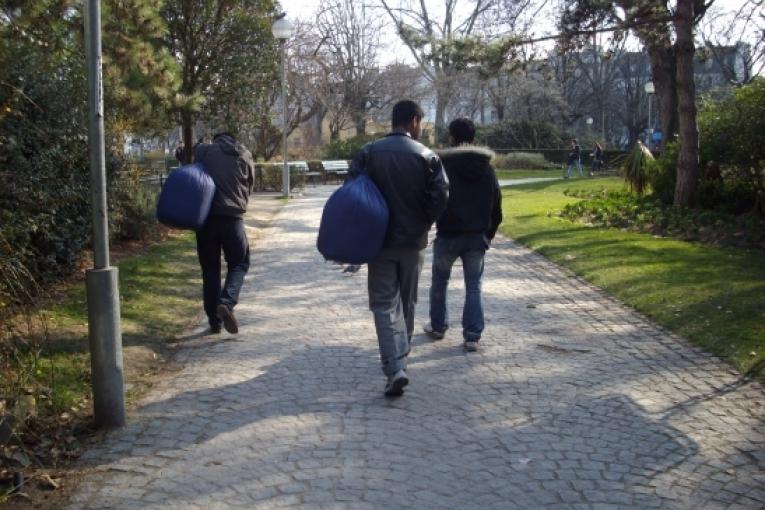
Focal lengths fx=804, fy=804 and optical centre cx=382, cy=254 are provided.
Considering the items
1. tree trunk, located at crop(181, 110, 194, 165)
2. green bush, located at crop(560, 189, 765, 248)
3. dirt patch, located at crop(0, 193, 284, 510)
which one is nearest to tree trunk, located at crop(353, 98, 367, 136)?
tree trunk, located at crop(181, 110, 194, 165)

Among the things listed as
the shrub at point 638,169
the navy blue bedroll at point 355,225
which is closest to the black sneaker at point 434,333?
the navy blue bedroll at point 355,225

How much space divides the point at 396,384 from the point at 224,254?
246 cm

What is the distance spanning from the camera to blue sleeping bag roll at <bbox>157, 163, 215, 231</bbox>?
656 centimetres

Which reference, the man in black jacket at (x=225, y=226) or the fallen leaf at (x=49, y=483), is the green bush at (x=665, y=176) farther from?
the fallen leaf at (x=49, y=483)

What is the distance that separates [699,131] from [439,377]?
41.3ft

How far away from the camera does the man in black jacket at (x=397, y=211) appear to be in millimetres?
5461

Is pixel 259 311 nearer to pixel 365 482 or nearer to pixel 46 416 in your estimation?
pixel 46 416

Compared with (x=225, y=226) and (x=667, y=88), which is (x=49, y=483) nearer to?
(x=225, y=226)

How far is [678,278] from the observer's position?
378 inches

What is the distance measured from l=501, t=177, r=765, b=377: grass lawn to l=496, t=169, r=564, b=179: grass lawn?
21.5 m

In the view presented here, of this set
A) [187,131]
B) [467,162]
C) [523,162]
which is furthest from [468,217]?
[523,162]

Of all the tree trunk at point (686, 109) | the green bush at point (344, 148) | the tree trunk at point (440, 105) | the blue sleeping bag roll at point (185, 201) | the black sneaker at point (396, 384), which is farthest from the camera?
the tree trunk at point (440, 105)

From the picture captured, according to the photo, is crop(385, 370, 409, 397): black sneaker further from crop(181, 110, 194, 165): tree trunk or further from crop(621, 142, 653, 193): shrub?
crop(621, 142, 653, 193): shrub

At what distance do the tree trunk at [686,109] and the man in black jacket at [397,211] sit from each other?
11.3 m
